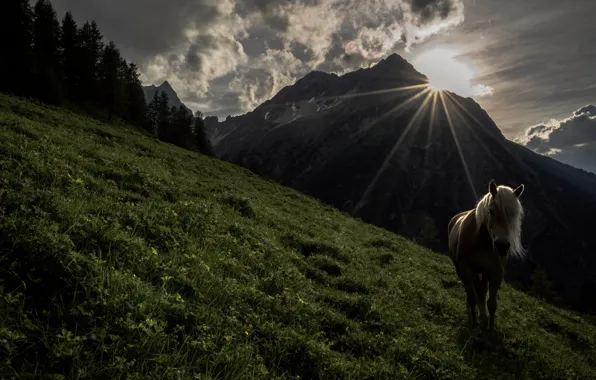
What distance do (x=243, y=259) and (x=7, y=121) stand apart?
13802 mm

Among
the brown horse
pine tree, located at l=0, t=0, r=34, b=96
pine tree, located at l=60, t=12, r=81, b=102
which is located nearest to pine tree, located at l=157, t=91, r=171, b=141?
pine tree, located at l=60, t=12, r=81, b=102

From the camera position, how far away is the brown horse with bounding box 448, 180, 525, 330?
9.48m

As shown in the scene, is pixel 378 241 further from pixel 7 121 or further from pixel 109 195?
pixel 7 121

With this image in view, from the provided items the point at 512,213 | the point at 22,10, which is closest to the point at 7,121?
the point at 512,213

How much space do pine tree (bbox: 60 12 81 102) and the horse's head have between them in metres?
84.1

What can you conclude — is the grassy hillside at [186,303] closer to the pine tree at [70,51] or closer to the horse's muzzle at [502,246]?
the horse's muzzle at [502,246]

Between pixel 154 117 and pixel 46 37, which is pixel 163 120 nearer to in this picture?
pixel 154 117

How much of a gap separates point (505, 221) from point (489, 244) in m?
1.57

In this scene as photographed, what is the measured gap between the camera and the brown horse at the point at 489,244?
9.48m

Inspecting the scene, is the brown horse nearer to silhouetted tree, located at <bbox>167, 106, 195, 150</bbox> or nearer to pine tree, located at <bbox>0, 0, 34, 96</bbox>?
pine tree, located at <bbox>0, 0, 34, 96</bbox>

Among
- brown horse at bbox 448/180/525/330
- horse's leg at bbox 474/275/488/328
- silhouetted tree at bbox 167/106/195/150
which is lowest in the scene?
horse's leg at bbox 474/275/488/328

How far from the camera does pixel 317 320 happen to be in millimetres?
7703

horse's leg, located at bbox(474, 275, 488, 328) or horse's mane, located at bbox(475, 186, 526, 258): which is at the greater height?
horse's mane, located at bbox(475, 186, 526, 258)

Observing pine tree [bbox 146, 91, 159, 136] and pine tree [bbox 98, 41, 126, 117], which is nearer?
pine tree [bbox 98, 41, 126, 117]
